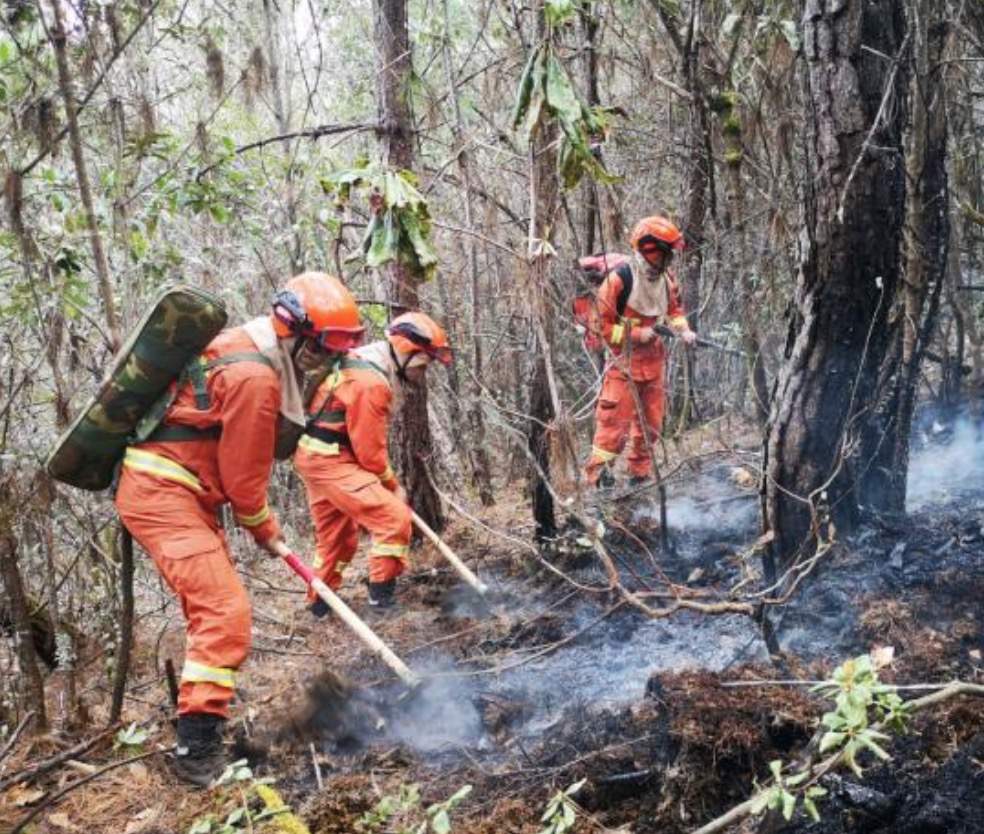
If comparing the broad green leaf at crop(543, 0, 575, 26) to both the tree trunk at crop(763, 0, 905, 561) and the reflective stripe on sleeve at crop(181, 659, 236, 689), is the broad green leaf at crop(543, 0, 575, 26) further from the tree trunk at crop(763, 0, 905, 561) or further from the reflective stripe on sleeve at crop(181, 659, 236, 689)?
the reflective stripe on sleeve at crop(181, 659, 236, 689)

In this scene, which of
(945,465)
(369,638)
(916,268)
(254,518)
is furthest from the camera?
(945,465)

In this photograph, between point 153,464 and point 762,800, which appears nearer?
point 762,800

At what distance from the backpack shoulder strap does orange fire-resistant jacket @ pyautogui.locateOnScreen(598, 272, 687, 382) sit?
2 centimetres

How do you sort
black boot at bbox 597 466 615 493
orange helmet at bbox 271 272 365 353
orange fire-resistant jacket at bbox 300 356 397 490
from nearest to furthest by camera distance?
1. orange helmet at bbox 271 272 365 353
2. orange fire-resistant jacket at bbox 300 356 397 490
3. black boot at bbox 597 466 615 493

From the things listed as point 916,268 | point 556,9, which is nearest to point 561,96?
point 556,9

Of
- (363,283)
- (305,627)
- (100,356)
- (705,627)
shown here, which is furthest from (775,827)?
(363,283)

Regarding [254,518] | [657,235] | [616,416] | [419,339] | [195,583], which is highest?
[657,235]

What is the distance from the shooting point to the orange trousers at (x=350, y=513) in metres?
5.35

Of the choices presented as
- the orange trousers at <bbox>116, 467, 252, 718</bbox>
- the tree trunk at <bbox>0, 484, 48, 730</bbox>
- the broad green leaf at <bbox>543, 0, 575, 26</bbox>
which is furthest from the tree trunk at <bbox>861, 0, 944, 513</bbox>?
the tree trunk at <bbox>0, 484, 48, 730</bbox>

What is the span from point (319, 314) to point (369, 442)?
1413mm

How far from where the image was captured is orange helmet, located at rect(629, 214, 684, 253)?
21.2 feet

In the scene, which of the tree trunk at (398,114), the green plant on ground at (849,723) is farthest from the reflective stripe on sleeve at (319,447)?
the green plant on ground at (849,723)

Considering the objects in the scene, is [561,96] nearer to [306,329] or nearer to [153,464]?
[306,329]

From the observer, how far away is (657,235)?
21.2 feet
